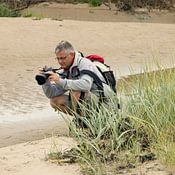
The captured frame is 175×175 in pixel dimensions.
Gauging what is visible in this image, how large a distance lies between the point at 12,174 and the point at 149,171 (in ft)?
3.78

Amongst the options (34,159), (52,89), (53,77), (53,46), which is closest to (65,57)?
(53,77)

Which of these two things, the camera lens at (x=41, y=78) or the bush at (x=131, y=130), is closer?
the bush at (x=131, y=130)

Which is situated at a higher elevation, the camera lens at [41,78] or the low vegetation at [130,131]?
the camera lens at [41,78]

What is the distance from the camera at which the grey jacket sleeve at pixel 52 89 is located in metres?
7.30

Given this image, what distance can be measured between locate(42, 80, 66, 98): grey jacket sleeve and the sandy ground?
0.58 meters

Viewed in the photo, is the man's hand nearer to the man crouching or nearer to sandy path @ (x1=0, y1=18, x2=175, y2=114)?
the man crouching

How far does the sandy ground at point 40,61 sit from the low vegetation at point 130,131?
0.82 ft

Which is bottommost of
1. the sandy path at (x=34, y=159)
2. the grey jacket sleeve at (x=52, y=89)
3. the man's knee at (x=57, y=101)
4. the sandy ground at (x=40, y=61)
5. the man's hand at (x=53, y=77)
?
the sandy ground at (x=40, y=61)

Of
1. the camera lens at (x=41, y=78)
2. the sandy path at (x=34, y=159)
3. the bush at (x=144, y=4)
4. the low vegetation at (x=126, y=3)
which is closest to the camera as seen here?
the sandy path at (x=34, y=159)

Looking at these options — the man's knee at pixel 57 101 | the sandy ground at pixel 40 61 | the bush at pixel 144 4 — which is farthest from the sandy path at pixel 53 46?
the bush at pixel 144 4

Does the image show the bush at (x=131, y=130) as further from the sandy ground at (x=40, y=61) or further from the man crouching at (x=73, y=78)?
the man crouching at (x=73, y=78)

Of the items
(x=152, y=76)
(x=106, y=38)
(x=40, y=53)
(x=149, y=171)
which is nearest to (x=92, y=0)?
(x=106, y=38)

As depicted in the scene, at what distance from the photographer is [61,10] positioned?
24.9m

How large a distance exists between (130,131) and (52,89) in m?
1.58
